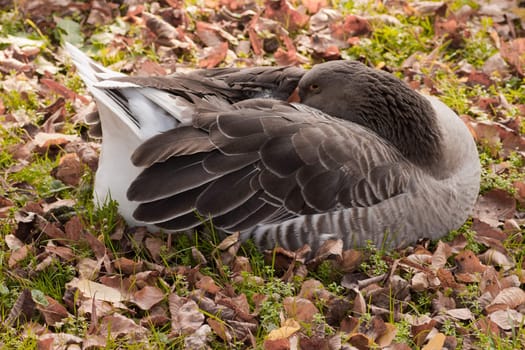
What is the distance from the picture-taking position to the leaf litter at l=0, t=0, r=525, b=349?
13.9 feet

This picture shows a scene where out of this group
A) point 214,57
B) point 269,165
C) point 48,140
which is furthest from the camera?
point 214,57

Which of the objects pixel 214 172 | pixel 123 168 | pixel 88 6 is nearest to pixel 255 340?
pixel 214 172

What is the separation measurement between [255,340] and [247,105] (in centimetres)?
159

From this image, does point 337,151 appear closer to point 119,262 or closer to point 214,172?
point 214,172

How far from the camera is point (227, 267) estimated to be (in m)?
Answer: 4.68

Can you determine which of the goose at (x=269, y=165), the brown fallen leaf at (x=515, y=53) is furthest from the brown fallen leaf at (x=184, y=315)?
the brown fallen leaf at (x=515, y=53)

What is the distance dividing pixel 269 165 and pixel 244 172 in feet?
0.50

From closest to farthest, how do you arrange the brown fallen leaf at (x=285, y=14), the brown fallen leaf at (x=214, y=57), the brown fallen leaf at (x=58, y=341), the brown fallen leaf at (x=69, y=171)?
1. the brown fallen leaf at (x=58, y=341)
2. the brown fallen leaf at (x=69, y=171)
3. the brown fallen leaf at (x=214, y=57)
4. the brown fallen leaf at (x=285, y=14)

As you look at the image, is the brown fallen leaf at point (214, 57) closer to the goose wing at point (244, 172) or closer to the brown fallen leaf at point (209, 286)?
the goose wing at point (244, 172)

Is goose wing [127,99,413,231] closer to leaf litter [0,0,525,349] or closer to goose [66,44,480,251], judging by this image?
goose [66,44,480,251]

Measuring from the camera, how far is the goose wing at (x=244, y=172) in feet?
15.5

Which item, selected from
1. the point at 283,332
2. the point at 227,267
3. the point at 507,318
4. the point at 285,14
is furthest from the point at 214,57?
the point at 507,318

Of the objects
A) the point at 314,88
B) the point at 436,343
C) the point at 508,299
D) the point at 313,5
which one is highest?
the point at 314,88

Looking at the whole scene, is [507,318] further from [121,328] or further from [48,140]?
[48,140]
